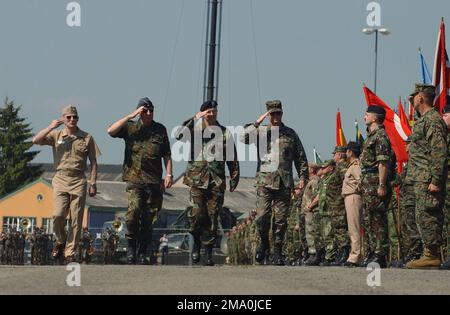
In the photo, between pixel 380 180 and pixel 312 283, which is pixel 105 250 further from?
pixel 312 283

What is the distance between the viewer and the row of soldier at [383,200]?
14109 millimetres

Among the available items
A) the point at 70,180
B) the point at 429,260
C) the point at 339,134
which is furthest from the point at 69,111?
the point at 339,134

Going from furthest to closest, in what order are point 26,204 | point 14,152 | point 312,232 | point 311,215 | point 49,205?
point 14,152
point 26,204
point 49,205
point 311,215
point 312,232

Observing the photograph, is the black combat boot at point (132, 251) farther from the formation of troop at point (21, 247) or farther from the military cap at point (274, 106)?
the formation of troop at point (21, 247)

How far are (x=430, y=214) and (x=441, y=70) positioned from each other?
798cm

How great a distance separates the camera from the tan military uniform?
1600cm

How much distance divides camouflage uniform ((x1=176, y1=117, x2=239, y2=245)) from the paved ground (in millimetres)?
2181

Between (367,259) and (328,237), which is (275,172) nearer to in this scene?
(367,259)

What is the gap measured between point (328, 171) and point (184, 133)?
17.5 ft

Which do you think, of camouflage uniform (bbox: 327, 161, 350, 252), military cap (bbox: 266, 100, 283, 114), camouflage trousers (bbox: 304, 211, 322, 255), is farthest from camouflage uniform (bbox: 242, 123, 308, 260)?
camouflage trousers (bbox: 304, 211, 322, 255)

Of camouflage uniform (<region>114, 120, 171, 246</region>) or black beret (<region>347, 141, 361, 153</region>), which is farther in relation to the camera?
black beret (<region>347, 141, 361, 153</region>)

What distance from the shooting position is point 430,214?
14102 mm

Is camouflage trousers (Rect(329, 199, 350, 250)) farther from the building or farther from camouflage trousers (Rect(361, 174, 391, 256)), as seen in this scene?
the building
